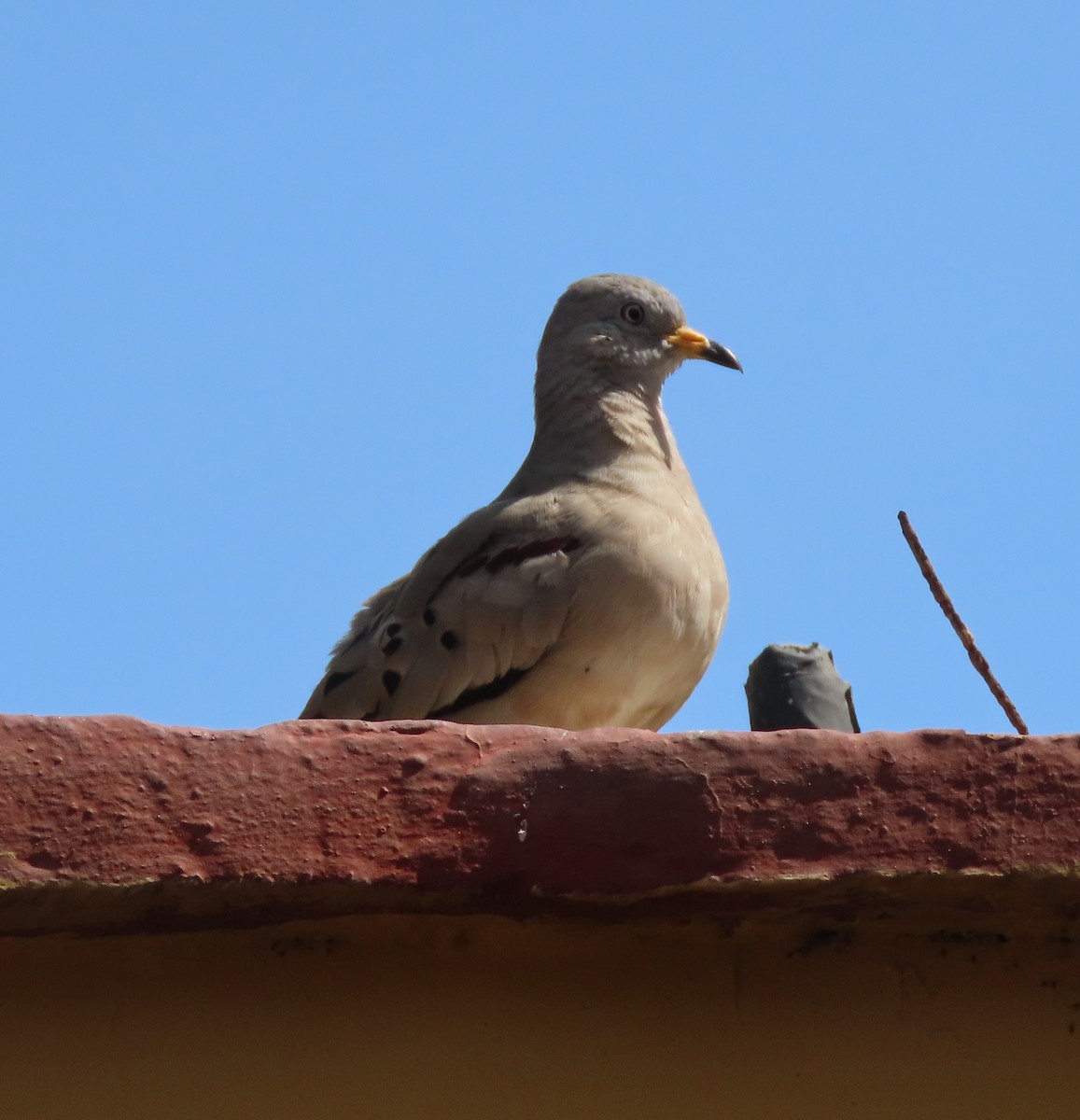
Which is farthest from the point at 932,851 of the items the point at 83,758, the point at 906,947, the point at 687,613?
the point at 687,613

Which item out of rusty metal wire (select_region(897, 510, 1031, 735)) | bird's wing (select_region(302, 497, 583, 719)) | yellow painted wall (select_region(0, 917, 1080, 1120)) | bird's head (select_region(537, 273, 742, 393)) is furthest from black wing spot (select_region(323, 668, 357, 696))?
yellow painted wall (select_region(0, 917, 1080, 1120))

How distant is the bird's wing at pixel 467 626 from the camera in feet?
16.5

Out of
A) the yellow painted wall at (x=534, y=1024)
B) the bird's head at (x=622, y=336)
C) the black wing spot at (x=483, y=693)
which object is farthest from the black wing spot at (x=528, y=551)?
the yellow painted wall at (x=534, y=1024)

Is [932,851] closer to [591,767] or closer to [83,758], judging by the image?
[591,767]

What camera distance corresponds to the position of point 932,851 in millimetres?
2240

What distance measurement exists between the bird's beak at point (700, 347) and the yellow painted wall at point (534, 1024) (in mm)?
4000

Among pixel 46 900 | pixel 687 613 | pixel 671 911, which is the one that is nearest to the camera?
pixel 46 900

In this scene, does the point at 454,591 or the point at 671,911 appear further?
the point at 454,591

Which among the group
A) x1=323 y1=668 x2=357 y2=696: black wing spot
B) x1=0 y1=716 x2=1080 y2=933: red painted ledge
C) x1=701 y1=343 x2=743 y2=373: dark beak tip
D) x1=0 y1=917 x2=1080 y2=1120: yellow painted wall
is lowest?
x1=0 y1=917 x2=1080 y2=1120: yellow painted wall

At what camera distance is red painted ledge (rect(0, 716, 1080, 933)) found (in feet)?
7.22

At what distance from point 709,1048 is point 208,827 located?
0.68m

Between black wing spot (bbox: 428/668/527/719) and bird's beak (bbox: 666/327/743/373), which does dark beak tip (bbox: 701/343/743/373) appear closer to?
bird's beak (bbox: 666/327/743/373)

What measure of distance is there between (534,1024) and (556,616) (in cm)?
269

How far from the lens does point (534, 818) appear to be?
225cm
